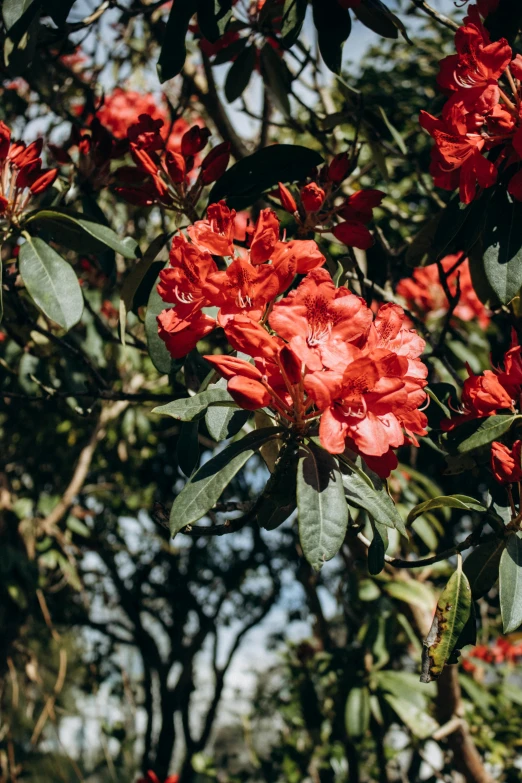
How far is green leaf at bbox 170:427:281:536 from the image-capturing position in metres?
0.83

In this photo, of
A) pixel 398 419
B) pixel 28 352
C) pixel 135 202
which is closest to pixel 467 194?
pixel 398 419

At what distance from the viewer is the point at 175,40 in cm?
133

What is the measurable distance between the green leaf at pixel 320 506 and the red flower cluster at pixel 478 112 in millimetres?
513

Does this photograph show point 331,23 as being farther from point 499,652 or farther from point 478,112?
point 499,652

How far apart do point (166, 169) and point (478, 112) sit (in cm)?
53

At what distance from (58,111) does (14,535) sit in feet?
5.97

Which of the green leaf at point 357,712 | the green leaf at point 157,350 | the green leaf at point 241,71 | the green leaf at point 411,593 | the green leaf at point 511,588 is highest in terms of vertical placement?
the green leaf at point 241,71

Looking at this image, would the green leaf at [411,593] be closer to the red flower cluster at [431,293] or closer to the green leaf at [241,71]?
the red flower cluster at [431,293]

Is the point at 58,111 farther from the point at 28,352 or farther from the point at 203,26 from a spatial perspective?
the point at 203,26

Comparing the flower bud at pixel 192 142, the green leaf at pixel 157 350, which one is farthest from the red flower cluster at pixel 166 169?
the green leaf at pixel 157 350

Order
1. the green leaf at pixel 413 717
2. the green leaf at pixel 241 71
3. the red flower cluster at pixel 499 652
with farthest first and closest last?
the red flower cluster at pixel 499 652
the green leaf at pixel 413 717
the green leaf at pixel 241 71

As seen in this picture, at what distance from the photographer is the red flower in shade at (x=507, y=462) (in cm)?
100

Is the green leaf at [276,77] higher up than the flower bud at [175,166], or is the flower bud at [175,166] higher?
the green leaf at [276,77]

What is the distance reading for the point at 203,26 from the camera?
52.6 inches
